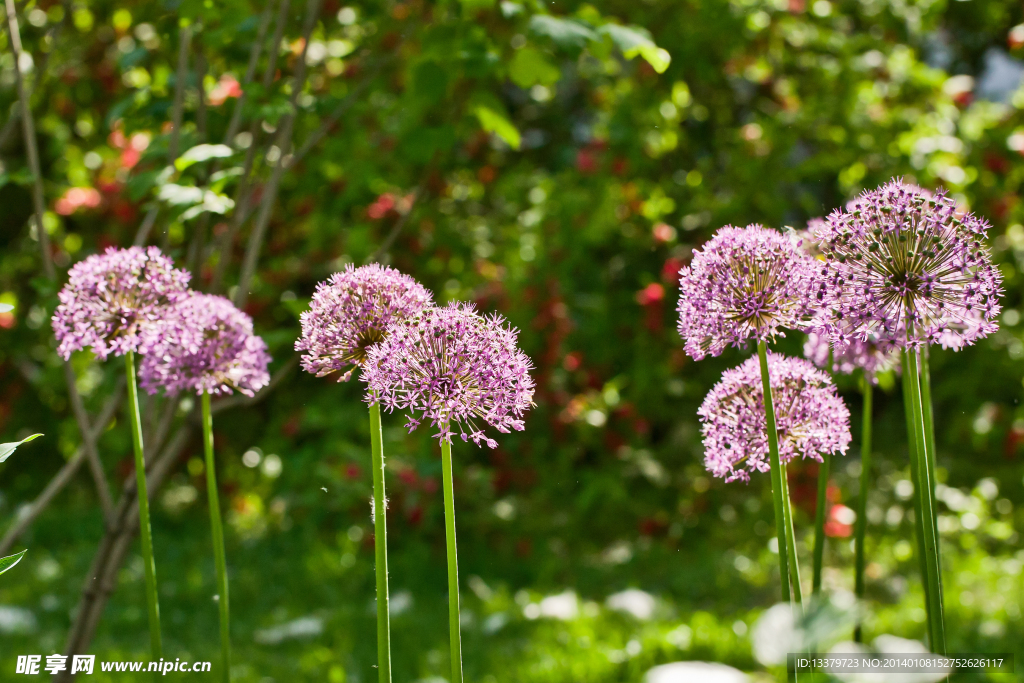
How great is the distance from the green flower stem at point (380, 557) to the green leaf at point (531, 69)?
1252mm

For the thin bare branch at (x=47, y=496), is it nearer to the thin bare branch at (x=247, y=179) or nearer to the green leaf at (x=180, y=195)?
the thin bare branch at (x=247, y=179)

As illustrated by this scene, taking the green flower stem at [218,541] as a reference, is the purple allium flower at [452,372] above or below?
above

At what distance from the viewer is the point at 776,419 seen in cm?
150

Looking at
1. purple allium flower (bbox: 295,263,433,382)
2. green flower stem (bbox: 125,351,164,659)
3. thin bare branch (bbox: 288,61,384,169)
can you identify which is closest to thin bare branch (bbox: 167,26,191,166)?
thin bare branch (bbox: 288,61,384,169)

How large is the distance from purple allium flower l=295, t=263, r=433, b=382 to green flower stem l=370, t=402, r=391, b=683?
13cm

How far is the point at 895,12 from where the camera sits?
5379mm

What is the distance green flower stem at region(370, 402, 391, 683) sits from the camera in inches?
53.4

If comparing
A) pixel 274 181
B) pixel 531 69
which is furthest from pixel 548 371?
pixel 531 69

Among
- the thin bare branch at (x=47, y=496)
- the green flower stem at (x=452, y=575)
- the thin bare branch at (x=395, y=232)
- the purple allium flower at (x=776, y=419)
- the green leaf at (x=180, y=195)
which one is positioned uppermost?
the thin bare branch at (x=395, y=232)

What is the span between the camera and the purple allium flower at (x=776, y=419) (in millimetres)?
1490

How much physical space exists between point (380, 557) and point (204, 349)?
610 mm

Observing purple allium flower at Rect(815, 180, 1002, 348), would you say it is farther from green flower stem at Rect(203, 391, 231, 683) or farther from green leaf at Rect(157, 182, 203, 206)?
green leaf at Rect(157, 182, 203, 206)

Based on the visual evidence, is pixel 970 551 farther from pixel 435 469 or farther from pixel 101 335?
pixel 101 335

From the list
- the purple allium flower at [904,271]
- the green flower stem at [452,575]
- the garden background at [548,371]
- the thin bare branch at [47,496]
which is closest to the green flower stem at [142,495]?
the green flower stem at [452,575]
